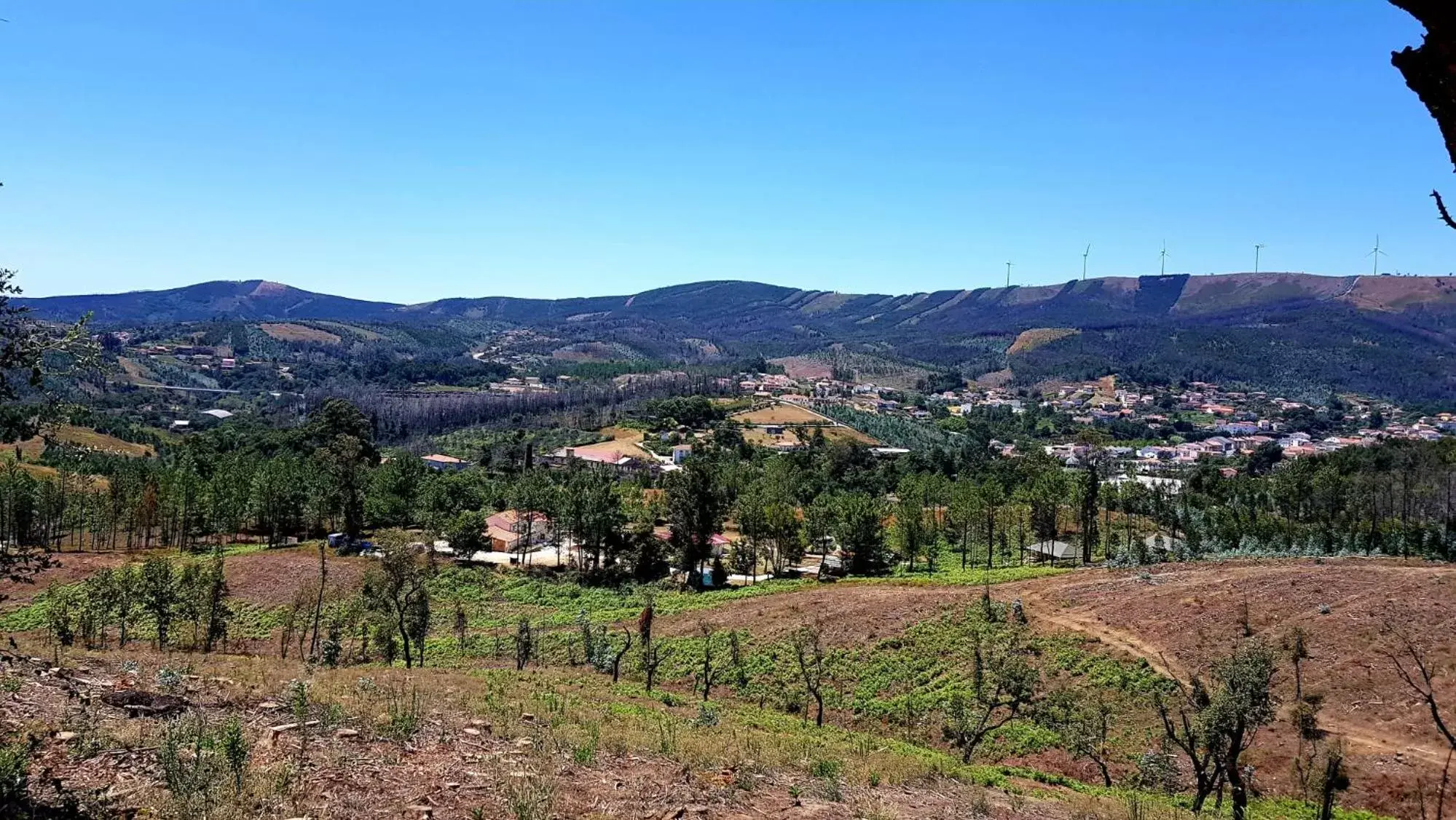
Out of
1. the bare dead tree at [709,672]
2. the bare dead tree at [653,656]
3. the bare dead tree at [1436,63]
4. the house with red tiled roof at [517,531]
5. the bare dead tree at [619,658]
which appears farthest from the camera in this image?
the house with red tiled roof at [517,531]

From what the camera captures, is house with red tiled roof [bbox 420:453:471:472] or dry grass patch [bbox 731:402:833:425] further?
dry grass patch [bbox 731:402:833:425]

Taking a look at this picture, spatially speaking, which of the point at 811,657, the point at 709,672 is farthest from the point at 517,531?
the point at 811,657

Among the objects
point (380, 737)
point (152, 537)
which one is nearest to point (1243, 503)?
point (380, 737)

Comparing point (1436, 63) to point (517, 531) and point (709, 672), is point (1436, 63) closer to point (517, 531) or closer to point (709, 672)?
point (709, 672)

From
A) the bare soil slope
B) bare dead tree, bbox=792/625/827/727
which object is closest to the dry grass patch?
the bare soil slope

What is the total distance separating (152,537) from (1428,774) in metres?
81.1

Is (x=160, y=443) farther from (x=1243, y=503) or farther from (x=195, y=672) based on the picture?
(x=1243, y=503)

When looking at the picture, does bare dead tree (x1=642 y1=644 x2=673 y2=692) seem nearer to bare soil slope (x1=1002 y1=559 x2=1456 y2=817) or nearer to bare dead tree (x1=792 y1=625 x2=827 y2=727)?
bare dead tree (x1=792 y1=625 x2=827 y2=727)

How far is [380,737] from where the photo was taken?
11.6 metres

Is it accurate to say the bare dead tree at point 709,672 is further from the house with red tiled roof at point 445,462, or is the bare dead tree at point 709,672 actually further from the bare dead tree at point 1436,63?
the house with red tiled roof at point 445,462

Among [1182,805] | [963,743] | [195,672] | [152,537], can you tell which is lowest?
[152,537]

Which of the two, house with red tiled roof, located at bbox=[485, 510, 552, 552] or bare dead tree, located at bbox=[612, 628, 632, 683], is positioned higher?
bare dead tree, located at bbox=[612, 628, 632, 683]

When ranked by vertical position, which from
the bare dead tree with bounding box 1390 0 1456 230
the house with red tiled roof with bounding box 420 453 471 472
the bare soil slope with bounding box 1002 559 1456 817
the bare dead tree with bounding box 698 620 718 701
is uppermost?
the bare dead tree with bounding box 1390 0 1456 230

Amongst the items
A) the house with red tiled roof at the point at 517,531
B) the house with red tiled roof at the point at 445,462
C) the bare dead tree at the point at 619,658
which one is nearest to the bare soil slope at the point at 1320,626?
the bare dead tree at the point at 619,658
